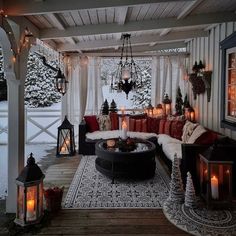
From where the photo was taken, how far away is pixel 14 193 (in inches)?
140

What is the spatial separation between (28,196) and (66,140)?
3433mm

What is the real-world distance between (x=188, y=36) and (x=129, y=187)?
325cm

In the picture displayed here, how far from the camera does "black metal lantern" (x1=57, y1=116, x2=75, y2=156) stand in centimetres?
652

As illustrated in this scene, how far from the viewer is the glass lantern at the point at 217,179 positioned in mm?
3658

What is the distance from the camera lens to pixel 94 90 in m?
7.71

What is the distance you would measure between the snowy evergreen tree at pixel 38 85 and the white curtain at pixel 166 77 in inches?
194

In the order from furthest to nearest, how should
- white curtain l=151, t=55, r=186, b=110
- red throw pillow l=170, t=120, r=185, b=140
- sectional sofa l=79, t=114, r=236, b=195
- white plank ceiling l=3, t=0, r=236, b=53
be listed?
white curtain l=151, t=55, r=186, b=110, red throw pillow l=170, t=120, r=185, b=140, sectional sofa l=79, t=114, r=236, b=195, white plank ceiling l=3, t=0, r=236, b=53

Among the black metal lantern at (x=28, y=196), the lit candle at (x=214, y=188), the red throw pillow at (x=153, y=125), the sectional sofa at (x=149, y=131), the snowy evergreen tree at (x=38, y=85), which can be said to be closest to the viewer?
the black metal lantern at (x=28, y=196)

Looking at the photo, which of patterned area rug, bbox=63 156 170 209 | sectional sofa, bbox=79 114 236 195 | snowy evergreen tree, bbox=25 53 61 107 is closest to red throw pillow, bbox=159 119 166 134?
sectional sofa, bbox=79 114 236 195

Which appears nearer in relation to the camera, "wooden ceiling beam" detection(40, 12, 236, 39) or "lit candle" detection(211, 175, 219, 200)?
"lit candle" detection(211, 175, 219, 200)

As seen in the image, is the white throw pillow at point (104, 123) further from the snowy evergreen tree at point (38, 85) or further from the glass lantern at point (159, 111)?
the snowy evergreen tree at point (38, 85)

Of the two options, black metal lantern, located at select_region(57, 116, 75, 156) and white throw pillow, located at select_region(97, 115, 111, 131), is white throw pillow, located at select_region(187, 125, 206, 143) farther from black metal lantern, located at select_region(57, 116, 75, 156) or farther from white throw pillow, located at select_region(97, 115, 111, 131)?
black metal lantern, located at select_region(57, 116, 75, 156)

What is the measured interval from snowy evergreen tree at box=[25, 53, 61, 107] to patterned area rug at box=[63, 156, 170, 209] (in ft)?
22.1

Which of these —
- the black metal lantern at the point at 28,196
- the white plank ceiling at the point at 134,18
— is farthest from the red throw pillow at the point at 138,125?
the black metal lantern at the point at 28,196
